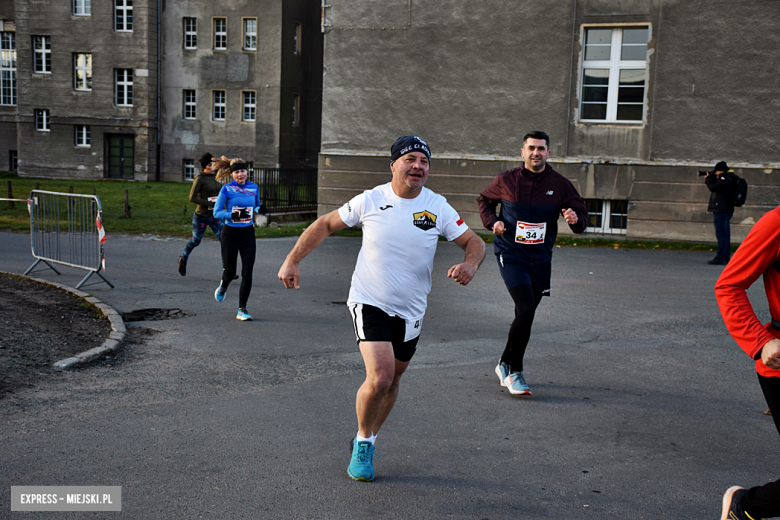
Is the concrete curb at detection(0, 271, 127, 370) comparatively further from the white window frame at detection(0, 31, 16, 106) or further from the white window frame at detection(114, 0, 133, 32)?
the white window frame at detection(0, 31, 16, 106)

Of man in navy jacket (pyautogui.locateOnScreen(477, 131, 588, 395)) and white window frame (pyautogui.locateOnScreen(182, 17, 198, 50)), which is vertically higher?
white window frame (pyautogui.locateOnScreen(182, 17, 198, 50))

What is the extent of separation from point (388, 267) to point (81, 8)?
42691 mm

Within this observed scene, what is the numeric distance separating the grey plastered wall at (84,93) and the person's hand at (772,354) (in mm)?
42237

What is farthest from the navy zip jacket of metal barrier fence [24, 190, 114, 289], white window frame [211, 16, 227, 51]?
white window frame [211, 16, 227, 51]

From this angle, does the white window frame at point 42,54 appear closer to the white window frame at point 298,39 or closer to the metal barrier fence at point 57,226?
the white window frame at point 298,39

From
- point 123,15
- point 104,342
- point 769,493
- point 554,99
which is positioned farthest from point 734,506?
point 123,15

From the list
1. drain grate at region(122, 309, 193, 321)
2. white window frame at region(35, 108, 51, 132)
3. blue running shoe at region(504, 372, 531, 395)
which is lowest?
drain grate at region(122, 309, 193, 321)

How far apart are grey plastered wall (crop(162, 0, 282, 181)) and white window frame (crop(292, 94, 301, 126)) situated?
2.10 metres

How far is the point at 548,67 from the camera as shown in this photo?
A: 19.8 metres

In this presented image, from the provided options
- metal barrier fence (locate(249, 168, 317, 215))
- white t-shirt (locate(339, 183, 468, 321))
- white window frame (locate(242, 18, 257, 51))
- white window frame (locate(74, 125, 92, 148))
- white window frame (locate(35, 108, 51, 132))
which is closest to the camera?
white t-shirt (locate(339, 183, 468, 321))

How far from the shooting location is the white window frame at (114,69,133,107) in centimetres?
4210

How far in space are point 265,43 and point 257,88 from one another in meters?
2.37

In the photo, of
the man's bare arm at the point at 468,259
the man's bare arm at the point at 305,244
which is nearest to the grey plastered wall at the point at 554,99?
the man's bare arm at the point at 468,259

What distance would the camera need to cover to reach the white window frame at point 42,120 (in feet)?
142
